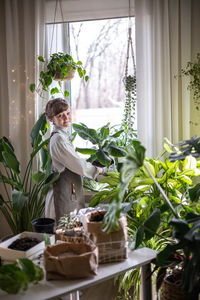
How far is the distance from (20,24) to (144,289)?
277 centimetres

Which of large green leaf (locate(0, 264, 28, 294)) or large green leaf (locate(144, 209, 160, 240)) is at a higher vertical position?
large green leaf (locate(144, 209, 160, 240))

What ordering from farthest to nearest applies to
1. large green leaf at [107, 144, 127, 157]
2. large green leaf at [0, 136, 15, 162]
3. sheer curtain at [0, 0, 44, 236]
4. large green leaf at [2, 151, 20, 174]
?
sheer curtain at [0, 0, 44, 236] < large green leaf at [0, 136, 15, 162] < large green leaf at [2, 151, 20, 174] < large green leaf at [107, 144, 127, 157]

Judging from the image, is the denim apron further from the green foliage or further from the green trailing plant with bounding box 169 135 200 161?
the green foliage

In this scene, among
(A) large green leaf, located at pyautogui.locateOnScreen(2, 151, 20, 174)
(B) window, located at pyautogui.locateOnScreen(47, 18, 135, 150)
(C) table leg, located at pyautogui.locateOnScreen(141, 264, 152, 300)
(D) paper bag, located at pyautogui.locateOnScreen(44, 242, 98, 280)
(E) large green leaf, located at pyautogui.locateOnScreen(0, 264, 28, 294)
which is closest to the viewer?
(E) large green leaf, located at pyautogui.locateOnScreen(0, 264, 28, 294)

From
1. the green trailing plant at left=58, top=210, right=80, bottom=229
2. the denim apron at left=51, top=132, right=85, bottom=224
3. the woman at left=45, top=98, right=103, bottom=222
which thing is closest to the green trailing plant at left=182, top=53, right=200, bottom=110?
the woman at left=45, top=98, right=103, bottom=222

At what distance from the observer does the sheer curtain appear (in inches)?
144

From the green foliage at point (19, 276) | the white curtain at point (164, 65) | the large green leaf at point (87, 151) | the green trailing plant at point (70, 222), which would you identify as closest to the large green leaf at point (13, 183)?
the large green leaf at point (87, 151)

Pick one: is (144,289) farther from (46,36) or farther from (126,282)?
(46,36)

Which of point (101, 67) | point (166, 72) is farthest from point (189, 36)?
point (101, 67)

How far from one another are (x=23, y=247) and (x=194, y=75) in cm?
187

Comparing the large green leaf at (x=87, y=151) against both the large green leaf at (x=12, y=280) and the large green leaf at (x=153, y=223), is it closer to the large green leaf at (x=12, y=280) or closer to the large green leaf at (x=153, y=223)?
the large green leaf at (x=153, y=223)

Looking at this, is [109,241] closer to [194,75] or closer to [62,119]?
[62,119]

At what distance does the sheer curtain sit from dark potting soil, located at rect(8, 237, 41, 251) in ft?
6.05

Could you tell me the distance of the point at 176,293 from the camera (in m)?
2.00
